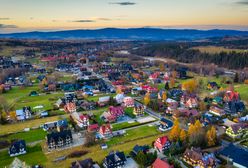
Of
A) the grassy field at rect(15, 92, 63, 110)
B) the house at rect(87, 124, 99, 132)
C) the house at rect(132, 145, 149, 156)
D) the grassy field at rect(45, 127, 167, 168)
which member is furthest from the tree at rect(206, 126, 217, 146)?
the grassy field at rect(15, 92, 63, 110)

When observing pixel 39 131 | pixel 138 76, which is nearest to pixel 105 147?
pixel 39 131

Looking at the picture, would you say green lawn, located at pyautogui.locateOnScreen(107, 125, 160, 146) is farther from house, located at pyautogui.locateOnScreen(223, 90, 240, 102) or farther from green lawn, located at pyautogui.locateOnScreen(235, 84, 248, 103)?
green lawn, located at pyautogui.locateOnScreen(235, 84, 248, 103)

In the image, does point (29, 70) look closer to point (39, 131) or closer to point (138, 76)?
point (138, 76)

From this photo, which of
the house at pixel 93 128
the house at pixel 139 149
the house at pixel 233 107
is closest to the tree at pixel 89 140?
the house at pixel 93 128

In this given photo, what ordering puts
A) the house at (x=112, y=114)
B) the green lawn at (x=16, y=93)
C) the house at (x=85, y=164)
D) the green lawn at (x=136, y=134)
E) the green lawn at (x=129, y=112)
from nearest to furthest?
the house at (x=85, y=164) → the green lawn at (x=136, y=134) → the house at (x=112, y=114) → the green lawn at (x=129, y=112) → the green lawn at (x=16, y=93)

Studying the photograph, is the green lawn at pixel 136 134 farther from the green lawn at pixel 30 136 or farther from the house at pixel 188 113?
the green lawn at pixel 30 136

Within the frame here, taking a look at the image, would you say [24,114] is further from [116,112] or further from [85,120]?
[116,112]

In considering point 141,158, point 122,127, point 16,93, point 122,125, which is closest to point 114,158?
point 141,158
